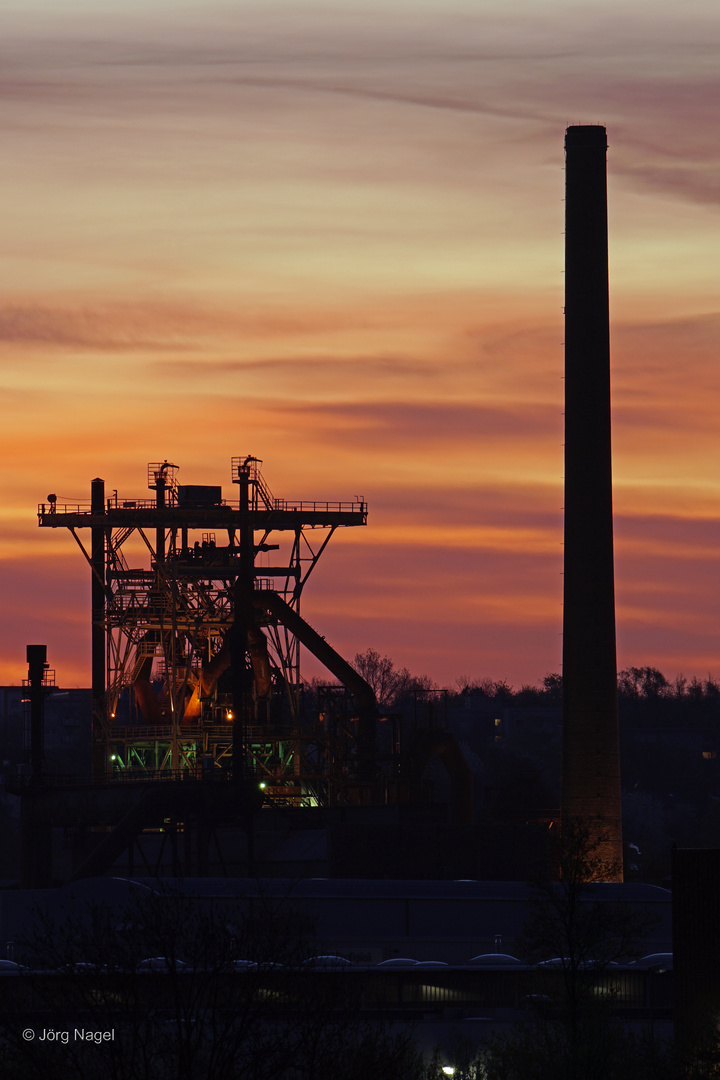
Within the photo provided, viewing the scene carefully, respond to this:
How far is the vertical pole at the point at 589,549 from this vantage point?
2557 inches

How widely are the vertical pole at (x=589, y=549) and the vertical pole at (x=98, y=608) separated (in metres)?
21.5

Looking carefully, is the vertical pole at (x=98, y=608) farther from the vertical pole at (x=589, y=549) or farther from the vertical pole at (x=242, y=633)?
the vertical pole at (x=589, y=549)

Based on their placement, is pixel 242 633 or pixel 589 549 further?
pixel 242 633

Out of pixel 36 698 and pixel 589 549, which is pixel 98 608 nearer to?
pixel 36 698

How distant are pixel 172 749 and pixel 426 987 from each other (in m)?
32.2

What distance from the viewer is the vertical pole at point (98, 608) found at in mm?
78562

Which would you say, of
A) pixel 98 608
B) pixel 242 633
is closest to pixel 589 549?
pixel 242 633

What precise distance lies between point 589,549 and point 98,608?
2341 cm

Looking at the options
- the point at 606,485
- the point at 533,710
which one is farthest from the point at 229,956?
the point at 533,710

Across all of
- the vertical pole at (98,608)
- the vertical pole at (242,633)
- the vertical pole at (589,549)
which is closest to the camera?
the vertical pole at (589,549)

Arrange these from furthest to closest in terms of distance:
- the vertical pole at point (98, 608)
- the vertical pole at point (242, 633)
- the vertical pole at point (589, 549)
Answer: the vertical pole at point (98, 608) < the vertical pole at point (242, 633) < the vertical pole at point (589, 549)

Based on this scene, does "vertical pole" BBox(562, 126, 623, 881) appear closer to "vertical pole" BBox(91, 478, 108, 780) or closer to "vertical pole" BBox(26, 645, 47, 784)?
"vertical pole" BBox(26, 645, 47, 784)

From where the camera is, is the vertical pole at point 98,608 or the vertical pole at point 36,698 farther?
the vertical pole at point 98,608

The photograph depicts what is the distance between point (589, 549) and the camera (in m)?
64.9
